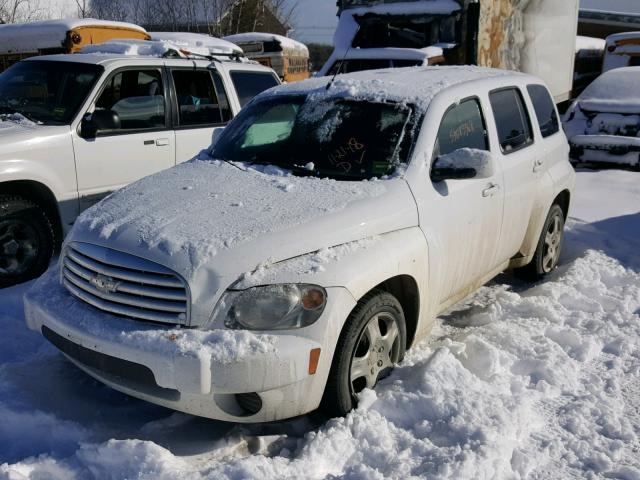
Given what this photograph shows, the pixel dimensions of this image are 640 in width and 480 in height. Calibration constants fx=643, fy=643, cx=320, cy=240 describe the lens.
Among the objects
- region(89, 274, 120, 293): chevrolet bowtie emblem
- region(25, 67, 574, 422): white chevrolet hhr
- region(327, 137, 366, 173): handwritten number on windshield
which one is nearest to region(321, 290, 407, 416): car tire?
region(25, 67, 574, 422): white chevrolet hhr

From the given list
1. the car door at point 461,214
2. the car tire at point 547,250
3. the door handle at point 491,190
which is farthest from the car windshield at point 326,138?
the car tire at point 547,250

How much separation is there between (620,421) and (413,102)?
2.17 meters

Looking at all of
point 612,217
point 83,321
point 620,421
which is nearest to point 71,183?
point 83,321

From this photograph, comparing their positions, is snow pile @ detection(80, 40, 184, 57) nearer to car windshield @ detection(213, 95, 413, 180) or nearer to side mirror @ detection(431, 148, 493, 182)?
car windshield @ detection(213, 95, 413, 180)

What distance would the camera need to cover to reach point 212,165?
417 centimetres

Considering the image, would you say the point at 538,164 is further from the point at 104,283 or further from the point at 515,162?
the point at 104,283

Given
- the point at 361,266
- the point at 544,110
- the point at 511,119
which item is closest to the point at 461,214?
the point at 361,266

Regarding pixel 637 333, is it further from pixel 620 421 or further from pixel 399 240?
pixel 399 240

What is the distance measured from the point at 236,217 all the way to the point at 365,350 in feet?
3.14

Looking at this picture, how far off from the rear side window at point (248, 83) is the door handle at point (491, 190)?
10.7 ft

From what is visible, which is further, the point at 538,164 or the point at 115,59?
the point at 115,59

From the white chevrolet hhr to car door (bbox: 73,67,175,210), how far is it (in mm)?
1491

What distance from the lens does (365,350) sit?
132 inches

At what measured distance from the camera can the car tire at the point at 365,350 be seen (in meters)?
3.11
